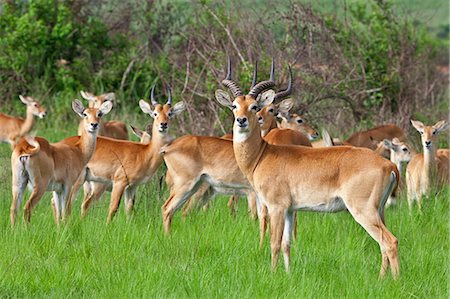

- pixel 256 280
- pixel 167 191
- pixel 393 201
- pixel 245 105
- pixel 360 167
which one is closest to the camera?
pixel 256 280

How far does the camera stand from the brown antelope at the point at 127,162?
980 cm

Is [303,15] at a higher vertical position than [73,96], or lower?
higher

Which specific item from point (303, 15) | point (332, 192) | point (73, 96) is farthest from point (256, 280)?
point (73, 96)

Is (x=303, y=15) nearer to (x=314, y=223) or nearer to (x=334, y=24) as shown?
(x=334, y=24)

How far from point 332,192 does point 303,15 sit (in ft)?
22.4

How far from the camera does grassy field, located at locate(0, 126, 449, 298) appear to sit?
6430mm

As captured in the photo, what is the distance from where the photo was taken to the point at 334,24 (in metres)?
14.7

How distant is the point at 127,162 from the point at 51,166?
1.08 m

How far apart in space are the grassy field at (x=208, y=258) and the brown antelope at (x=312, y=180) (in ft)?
0.81

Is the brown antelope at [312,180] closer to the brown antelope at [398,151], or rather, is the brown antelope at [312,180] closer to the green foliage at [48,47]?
the brown antelope at [398,151]

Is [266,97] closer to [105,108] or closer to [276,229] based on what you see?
[276,229]

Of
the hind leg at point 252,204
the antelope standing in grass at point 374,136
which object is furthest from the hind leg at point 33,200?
the antelope standing in grass at point 374,136

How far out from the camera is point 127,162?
9.83 metres

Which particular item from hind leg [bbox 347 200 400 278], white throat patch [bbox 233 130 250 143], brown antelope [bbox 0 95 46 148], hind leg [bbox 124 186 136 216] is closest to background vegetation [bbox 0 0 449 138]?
brown antelope [bbox 0 95 46 148]
